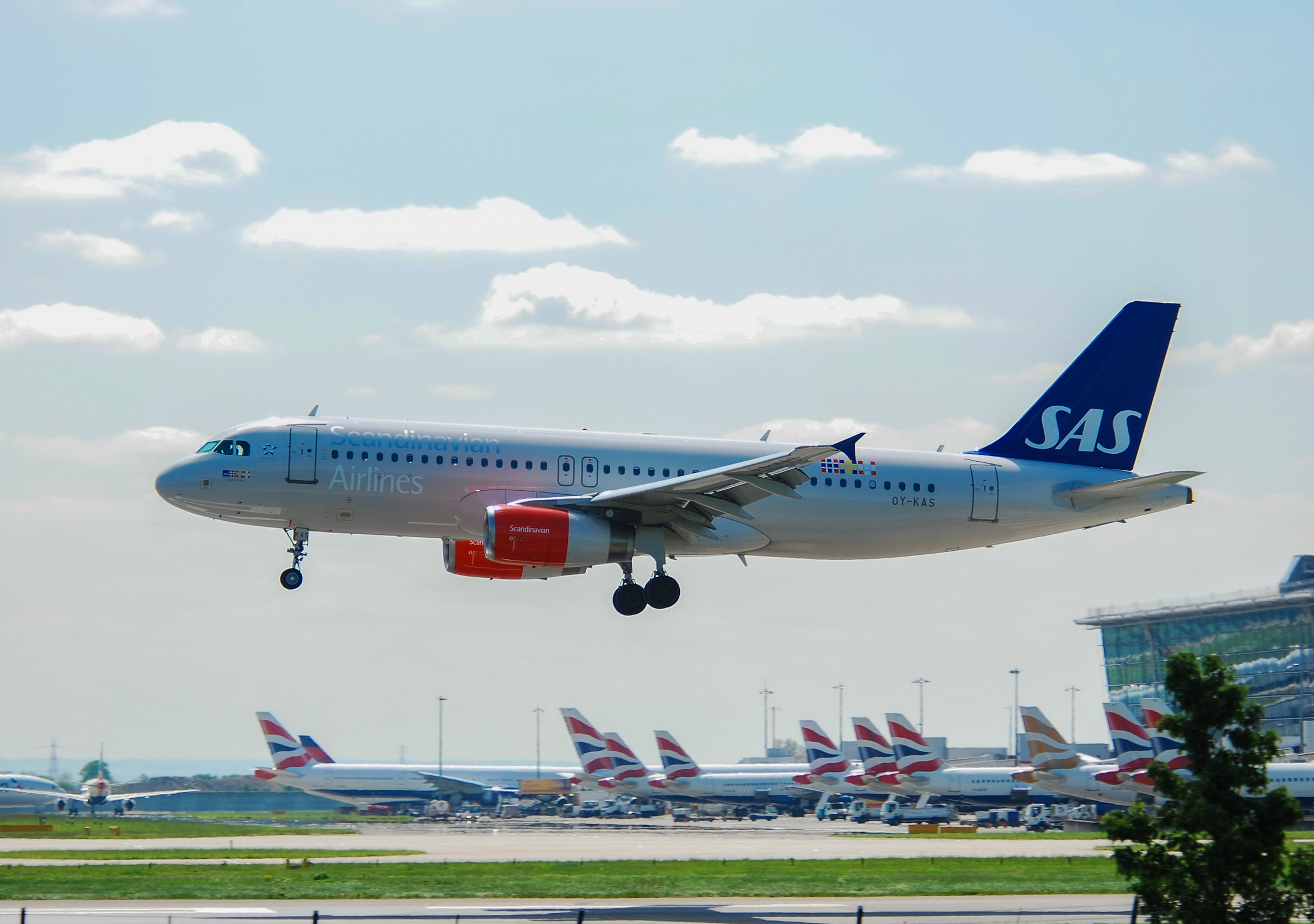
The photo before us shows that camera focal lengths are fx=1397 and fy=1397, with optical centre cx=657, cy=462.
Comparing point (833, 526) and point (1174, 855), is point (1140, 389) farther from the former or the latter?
point (1174, 855)

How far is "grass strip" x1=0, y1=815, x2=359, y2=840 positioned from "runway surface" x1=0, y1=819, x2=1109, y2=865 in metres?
2.03

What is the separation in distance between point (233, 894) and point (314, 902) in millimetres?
4074

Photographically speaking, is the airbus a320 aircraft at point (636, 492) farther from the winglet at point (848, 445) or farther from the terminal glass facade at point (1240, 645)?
the terminal glass facade at point (1240, 645)

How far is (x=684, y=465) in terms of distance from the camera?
41438 millimetres

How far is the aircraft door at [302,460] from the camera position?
127 feet

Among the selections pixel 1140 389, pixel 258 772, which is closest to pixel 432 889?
pixel 1140 389

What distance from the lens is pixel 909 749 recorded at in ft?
323

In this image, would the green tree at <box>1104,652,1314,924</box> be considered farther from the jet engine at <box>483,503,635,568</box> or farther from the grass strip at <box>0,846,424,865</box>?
the grass strip at <box>0,846,424,865</box>

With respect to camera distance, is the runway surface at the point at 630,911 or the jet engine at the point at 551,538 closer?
the runway surface at the point at 630,911

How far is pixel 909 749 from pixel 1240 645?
89.3 metres

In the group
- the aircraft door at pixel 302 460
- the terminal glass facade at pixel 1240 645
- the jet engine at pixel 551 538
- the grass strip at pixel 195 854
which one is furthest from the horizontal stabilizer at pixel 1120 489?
the terminal glass facade at pixel 1240 645

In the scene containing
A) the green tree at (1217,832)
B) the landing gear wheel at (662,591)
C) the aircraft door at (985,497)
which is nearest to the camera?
the green tree at (1217,832)

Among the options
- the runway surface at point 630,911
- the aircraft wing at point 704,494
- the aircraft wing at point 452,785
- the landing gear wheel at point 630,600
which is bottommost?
the aircraft wing at point 452,785

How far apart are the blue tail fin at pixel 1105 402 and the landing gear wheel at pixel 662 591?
1193cm
